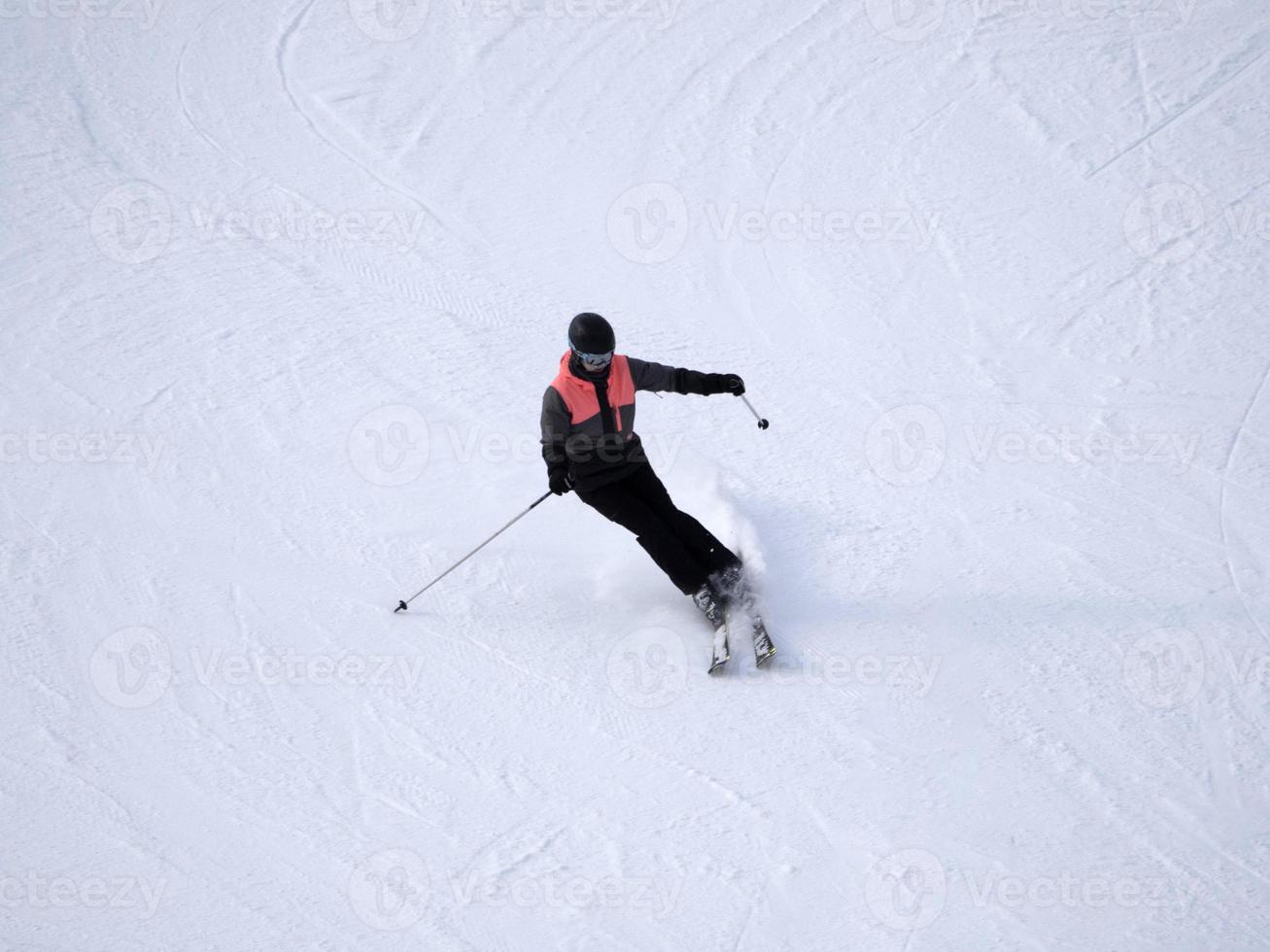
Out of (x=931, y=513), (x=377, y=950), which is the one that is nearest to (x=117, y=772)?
(x=377, y=950)

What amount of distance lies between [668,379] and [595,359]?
52cm

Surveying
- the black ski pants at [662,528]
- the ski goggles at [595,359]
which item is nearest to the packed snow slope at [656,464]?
the black ski pants at [662,528]

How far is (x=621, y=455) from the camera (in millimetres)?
5156

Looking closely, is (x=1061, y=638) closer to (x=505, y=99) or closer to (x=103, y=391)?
(x=103, y=391)

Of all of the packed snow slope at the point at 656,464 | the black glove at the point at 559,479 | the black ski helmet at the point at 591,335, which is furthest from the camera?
the black glove at the point at 559,479

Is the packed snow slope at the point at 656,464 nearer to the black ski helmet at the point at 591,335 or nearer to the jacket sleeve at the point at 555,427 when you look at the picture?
the jacket sleeve at the point at 555,427

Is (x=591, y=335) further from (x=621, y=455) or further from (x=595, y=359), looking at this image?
(x=621, y=455)

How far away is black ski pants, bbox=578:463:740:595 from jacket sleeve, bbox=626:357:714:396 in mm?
410

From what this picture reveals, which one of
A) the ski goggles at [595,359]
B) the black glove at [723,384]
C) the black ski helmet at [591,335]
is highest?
the black ski helmet at [591,335]

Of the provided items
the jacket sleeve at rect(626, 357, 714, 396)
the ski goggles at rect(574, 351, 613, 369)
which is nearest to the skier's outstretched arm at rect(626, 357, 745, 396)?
the jacket sleeve at rect(626, 357, 714, 396)

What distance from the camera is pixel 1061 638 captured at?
16.8 feet

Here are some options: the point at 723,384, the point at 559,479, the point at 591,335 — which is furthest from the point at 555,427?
the point at 723,384

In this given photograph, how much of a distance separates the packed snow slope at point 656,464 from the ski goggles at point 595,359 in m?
1.37

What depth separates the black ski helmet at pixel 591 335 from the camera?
15.7ft
